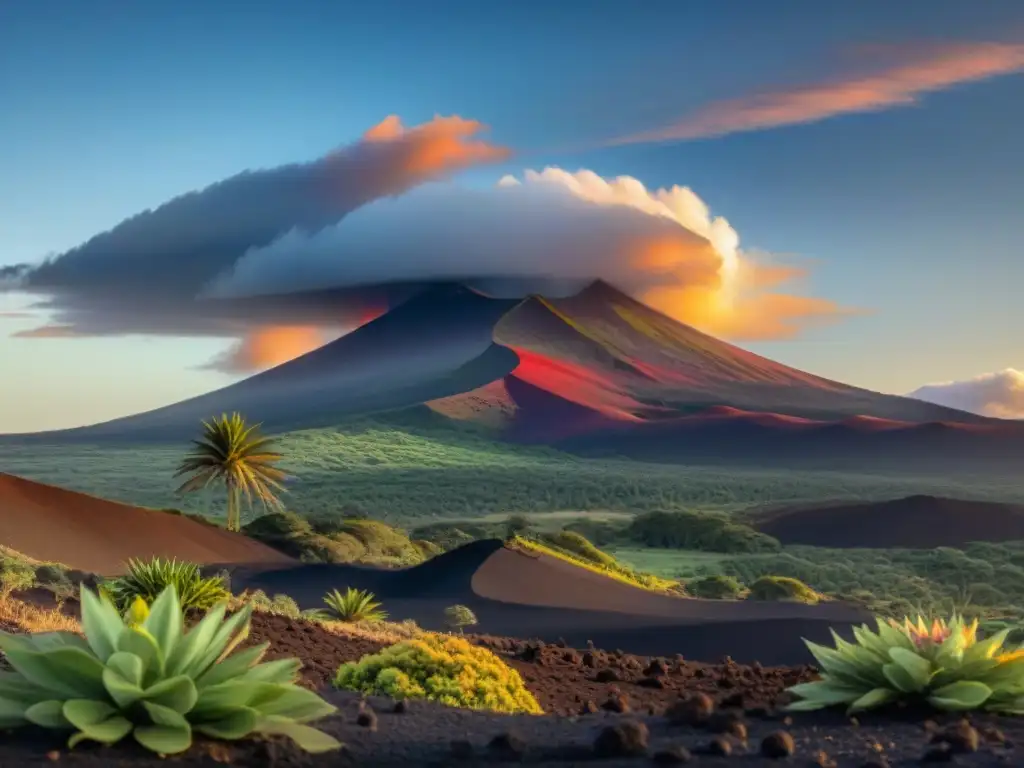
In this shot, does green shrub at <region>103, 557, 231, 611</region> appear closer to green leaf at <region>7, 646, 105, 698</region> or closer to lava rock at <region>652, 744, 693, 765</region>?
green leaf at <region>7, 646, 105, 698</region>

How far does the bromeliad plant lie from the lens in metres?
7.04

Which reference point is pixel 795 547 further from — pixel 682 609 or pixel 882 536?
pixel 682 609

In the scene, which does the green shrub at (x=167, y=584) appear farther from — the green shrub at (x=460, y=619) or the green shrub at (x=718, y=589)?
the green shrub at (x=718, y=589)

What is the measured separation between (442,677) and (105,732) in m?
3.90

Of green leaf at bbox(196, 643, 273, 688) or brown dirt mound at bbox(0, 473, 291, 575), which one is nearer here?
green leaf at bbox(196, 643, 273, 688)

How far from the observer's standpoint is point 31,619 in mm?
12328

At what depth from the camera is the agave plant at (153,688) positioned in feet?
19.3

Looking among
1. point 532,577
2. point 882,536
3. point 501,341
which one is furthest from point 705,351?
point 532,577

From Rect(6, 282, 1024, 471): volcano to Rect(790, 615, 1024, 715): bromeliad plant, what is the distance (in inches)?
3405

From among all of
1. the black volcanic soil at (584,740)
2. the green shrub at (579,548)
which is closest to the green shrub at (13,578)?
the black volcanic soil at (584,740)

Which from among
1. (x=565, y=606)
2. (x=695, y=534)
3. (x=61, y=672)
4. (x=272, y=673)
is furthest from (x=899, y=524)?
(x=61, y=672)

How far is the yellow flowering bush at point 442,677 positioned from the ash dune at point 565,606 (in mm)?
9973

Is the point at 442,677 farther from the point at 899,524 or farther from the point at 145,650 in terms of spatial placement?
the point at 899,524

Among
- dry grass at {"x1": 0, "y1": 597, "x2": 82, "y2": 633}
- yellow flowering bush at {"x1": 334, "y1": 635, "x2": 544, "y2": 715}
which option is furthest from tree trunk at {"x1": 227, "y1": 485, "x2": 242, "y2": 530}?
yellow flowering bush at {"x1": 334, "y1": 635, "x2": 544, "y2": 715}
